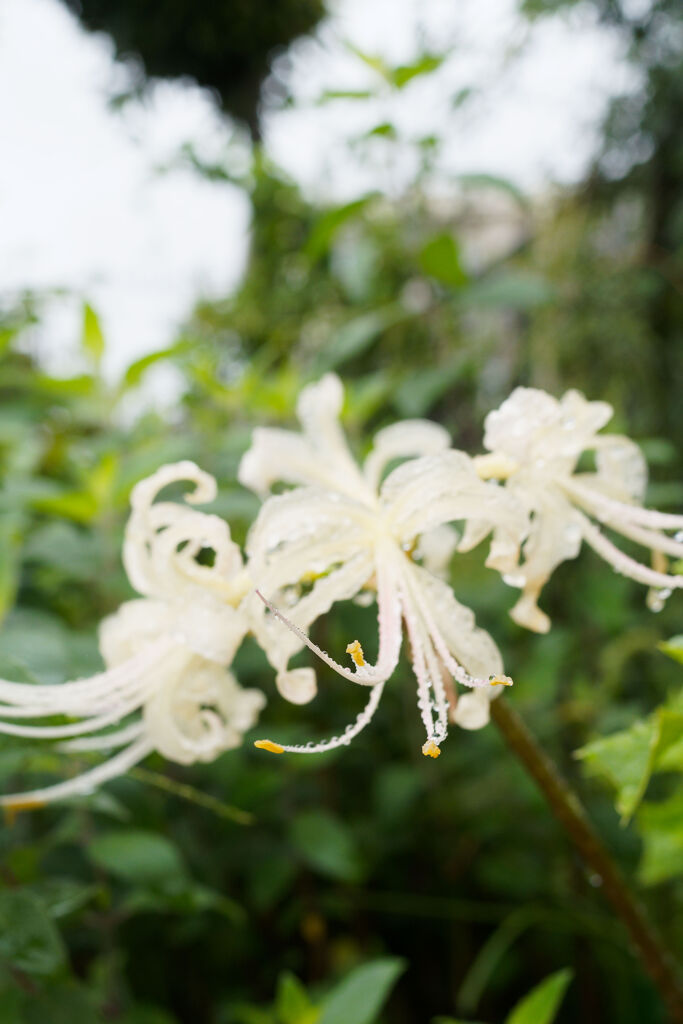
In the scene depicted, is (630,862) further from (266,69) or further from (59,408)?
(266,69)

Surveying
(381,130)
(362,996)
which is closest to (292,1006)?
(362,996)

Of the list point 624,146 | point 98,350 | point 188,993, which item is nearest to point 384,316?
point 98,350

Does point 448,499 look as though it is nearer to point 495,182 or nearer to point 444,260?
point 444,260

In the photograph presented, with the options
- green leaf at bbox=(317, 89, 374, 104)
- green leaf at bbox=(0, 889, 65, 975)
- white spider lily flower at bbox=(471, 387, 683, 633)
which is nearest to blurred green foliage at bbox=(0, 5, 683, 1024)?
green leaf at bbox=(0, 889, 65, 975)

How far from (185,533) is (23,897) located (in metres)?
0.36

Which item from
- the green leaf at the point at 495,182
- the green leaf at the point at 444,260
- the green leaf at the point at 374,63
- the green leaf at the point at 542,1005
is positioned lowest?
the green leaf at the point at 542,1005

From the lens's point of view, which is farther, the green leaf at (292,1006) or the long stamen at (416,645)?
the green leaf at (292,1006)

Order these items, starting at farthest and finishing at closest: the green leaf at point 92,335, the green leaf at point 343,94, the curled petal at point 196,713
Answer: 1. the green leaf at point 343,94
2. the green leaf at point 92,335
3. the curled petal at point 196,713

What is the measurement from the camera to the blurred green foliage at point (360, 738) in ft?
3.06

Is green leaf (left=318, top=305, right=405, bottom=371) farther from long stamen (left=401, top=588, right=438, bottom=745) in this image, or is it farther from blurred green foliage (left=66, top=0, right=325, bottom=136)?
blurred green foliage (left=66, top=0, right=325, bottom=136)

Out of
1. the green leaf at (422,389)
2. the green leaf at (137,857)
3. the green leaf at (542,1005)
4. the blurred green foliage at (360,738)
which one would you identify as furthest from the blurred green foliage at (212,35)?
the green leaf at (542,1005)

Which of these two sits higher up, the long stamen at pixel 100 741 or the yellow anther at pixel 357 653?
the long stamen at pixel 100 741

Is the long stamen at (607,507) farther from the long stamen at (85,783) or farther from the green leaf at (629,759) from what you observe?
the long stamen at (85,783)

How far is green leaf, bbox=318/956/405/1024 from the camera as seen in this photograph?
2.58ft
